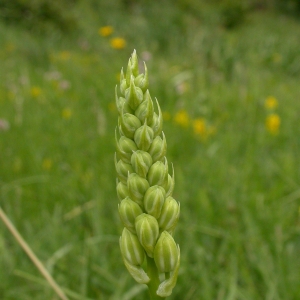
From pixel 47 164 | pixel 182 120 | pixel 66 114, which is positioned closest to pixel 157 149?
pixel 47 164

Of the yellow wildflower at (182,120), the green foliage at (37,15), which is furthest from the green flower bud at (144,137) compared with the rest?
the green foliage at (37,15)

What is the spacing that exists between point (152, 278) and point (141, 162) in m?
0.14

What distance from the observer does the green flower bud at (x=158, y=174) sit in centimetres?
51

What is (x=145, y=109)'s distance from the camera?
0.52 metres

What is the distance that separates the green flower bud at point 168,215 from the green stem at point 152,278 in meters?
0.05

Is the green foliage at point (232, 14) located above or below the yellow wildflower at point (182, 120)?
below

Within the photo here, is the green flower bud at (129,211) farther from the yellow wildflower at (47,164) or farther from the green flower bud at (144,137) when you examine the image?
the yellow wildflower at (47,164)

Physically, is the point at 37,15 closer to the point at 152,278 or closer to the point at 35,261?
the point at 35,261

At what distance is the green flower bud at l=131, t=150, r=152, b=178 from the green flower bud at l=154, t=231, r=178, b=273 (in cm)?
8

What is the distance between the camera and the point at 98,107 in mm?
3217

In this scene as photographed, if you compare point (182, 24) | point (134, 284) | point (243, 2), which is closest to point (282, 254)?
point (134, 284)

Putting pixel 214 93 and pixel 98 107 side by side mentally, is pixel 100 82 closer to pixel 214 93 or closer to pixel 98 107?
pixel 98 107

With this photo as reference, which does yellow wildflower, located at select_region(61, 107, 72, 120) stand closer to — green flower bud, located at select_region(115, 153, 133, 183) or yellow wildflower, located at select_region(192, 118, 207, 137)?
yellow wildflower, located at select_region(192, 118, 207, 137)

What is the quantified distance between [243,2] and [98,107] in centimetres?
1193
